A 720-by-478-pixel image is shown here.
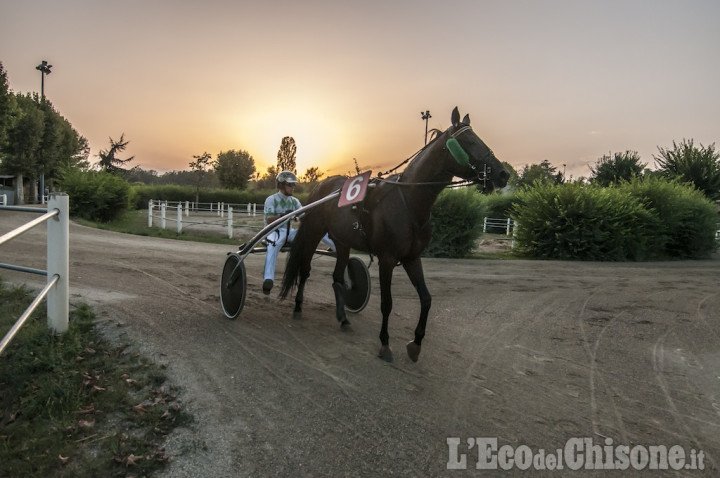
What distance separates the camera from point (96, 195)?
20.0 meters

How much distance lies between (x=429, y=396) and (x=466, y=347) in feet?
4.46

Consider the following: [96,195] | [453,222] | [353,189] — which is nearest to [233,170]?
Answer: [96,195]

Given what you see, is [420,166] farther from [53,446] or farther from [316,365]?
[53,446]

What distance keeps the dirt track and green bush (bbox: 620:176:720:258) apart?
9935 millimetres

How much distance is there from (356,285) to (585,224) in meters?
11.1

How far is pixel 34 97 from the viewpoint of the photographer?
37.0 m

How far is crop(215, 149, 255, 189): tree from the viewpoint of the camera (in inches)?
2079

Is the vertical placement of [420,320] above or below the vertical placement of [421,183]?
below

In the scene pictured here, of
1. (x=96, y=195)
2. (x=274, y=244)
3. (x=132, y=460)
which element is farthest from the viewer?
(x=96, y=195)

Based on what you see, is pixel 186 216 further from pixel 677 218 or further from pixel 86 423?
pixel 86 423

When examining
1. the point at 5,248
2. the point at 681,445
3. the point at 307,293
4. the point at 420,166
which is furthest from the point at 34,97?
the point at 681,445

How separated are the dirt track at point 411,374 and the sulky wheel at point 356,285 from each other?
0.30 meters

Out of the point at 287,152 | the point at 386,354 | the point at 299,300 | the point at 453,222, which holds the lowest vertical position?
the point at 386,354

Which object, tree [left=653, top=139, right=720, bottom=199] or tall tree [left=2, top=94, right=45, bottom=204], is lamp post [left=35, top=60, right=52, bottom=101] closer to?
tall tree [left=2, top=94, right=45, bottom=204]
